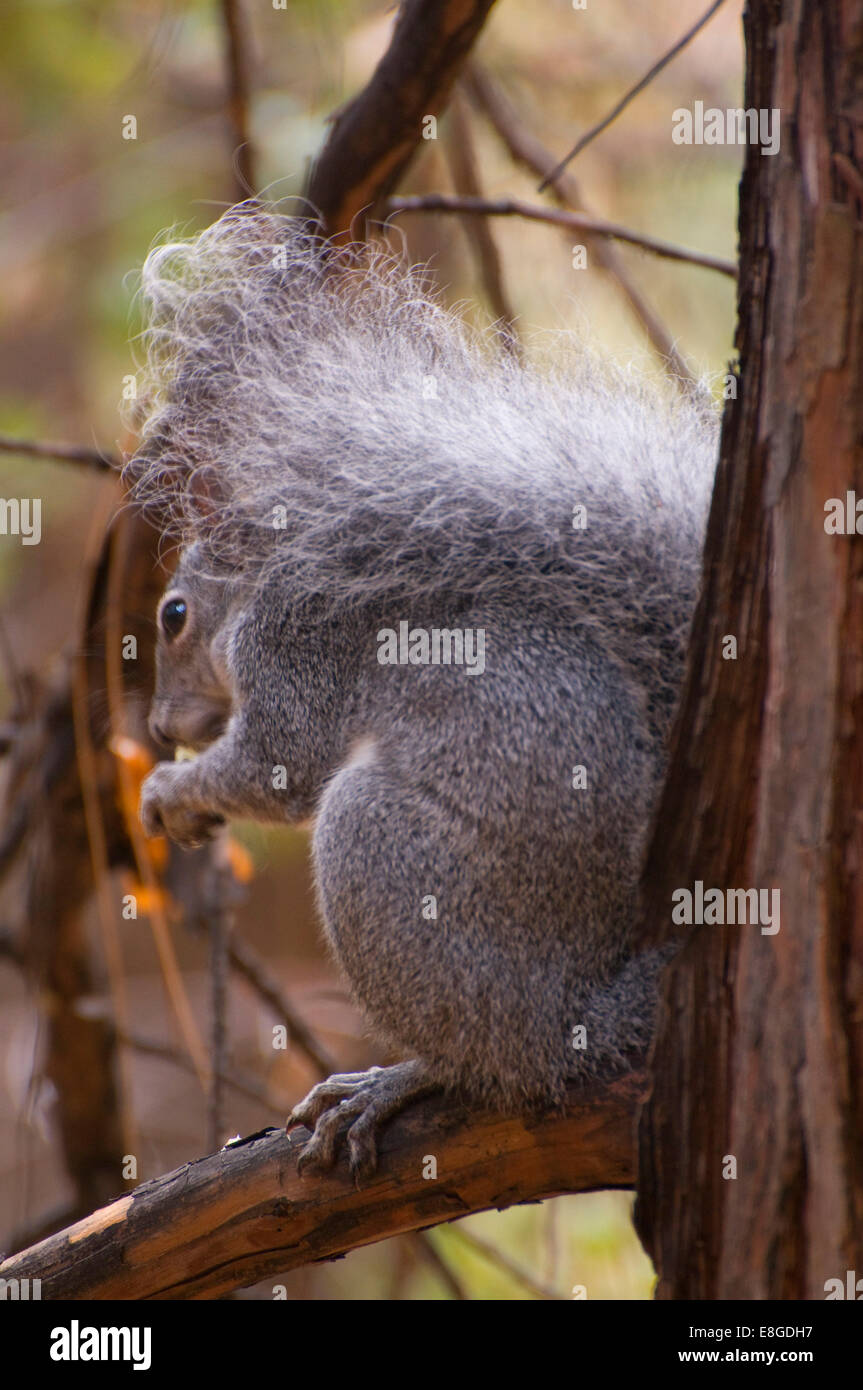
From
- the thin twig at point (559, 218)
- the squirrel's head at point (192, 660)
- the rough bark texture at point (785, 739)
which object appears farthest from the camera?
the thin twig at point (559, 218)

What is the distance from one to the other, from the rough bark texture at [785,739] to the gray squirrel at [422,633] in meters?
0.48

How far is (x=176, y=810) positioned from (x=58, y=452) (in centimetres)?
117

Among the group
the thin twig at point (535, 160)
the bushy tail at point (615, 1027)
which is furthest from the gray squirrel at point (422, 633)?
the thin twig at point (535, 160)

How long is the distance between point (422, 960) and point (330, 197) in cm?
185

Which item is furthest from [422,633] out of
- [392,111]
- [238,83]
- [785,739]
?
[238,83]

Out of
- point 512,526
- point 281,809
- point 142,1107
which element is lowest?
point 142,1107

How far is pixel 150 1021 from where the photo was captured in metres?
8.16

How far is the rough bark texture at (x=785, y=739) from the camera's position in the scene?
1.36 metres

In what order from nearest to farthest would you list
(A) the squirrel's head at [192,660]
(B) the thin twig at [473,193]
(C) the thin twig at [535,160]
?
(A) the squirrel's head at [192,660], (C) the thin twig at [535,160], (B) the thin twig at [473,193]

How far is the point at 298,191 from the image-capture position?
384cm

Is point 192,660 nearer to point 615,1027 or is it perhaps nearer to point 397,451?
point 397,451

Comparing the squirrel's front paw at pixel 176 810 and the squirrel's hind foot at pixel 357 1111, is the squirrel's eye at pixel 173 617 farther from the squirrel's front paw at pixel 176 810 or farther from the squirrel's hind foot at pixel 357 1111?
Result: the squirrel's hind foot at pixel 357 1111

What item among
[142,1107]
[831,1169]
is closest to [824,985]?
[831,1169]

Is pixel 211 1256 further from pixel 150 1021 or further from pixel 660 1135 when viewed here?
pixel 150 1021
